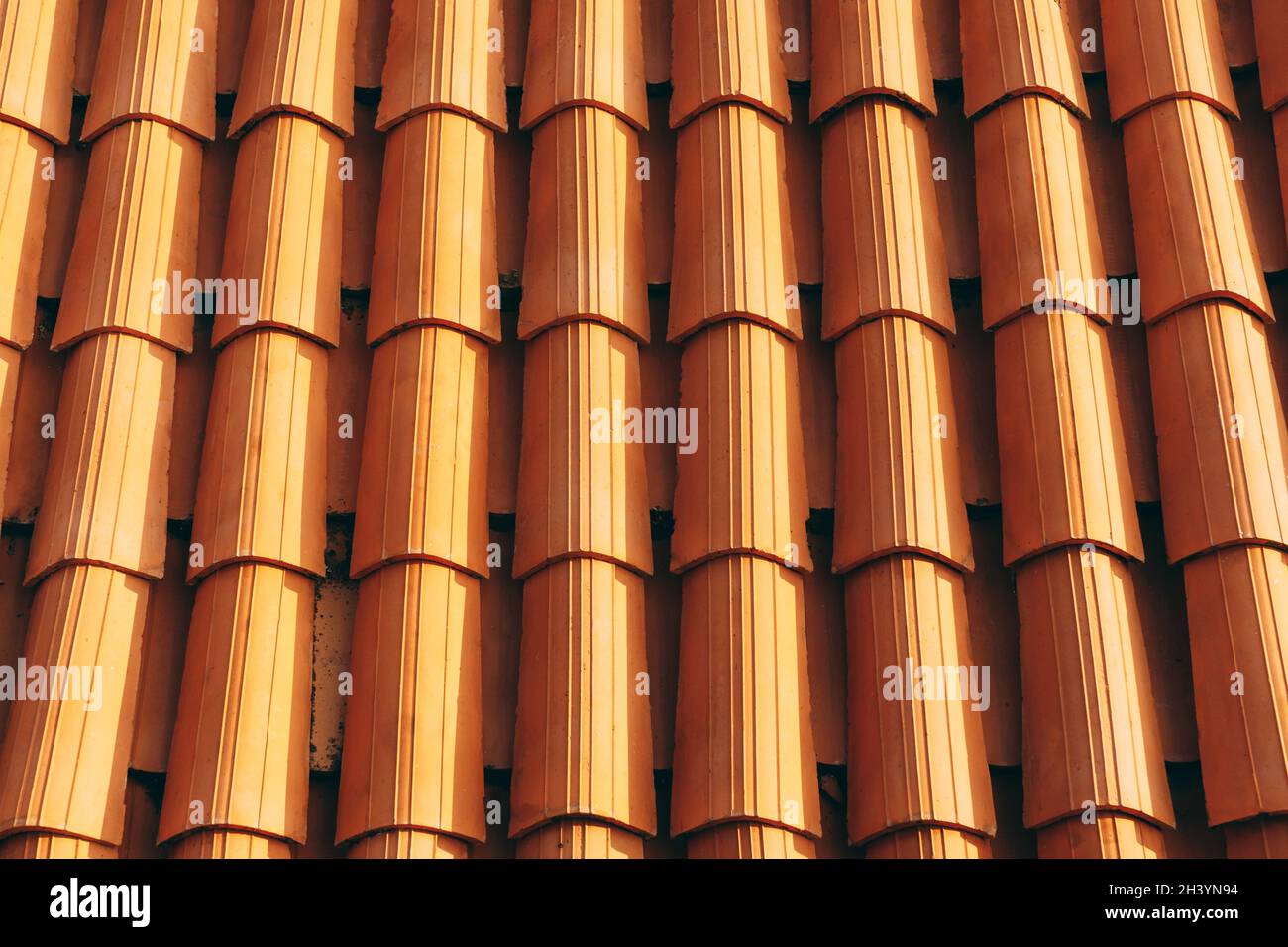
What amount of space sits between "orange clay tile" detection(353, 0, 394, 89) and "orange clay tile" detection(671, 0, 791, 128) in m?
1.15

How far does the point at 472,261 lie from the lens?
6152 mm

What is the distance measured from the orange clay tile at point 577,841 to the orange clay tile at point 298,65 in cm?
285

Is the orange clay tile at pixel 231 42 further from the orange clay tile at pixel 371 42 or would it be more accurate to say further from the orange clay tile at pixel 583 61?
the orange clay tile at pixel 583 61

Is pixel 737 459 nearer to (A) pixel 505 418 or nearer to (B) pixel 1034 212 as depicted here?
(A) pixel 505 418

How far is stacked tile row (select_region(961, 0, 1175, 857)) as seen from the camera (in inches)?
205

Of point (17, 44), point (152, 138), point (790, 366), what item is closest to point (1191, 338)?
point (790, 366)

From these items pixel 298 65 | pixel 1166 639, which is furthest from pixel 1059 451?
pixel 298 65

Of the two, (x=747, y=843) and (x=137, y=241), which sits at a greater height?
(x=137, y=241)

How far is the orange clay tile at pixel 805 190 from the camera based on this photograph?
20.7 ft

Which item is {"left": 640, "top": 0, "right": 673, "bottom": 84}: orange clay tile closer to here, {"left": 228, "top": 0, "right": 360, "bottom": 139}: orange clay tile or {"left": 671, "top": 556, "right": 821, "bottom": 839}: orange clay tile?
{"left": 228, "top": 0, "right": 360, "bottom": 139}: orange clay tile

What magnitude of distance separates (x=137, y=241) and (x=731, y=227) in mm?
2114

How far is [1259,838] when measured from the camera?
5.13 meters

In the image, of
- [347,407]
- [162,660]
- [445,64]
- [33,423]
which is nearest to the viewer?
[162,660]
